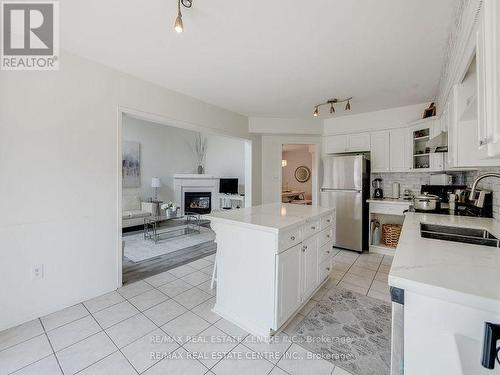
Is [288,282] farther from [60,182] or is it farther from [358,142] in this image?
[358,142]

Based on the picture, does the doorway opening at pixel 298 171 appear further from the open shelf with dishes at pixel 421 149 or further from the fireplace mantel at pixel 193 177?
the open shelf with dishes at pixel 421 149

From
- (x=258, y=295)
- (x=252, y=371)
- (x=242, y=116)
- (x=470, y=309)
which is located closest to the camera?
(x=470, y=309)

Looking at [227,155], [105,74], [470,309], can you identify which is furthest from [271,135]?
[470,309]

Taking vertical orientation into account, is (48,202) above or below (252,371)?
above

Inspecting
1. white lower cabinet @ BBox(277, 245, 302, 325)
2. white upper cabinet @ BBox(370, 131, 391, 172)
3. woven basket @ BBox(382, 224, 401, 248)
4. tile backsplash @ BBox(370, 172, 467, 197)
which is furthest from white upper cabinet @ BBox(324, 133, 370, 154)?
white lower cabinet @ BBox(277, 245, 302, 325)

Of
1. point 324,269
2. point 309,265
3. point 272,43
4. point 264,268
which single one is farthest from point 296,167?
point 264,268

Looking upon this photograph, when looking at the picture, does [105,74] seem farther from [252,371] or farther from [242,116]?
[252,371]

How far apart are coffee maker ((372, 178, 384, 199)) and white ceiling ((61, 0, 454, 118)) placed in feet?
5.02

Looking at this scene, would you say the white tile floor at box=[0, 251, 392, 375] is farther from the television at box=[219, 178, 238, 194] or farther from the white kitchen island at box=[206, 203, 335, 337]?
Answer: the television at box=[219, 178, 238, 194]

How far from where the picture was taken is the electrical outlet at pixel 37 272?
2.00 meters

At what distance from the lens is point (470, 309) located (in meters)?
0.75

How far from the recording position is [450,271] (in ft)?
3.02

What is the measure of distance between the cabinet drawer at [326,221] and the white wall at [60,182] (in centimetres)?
233

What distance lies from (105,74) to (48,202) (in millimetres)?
1458
